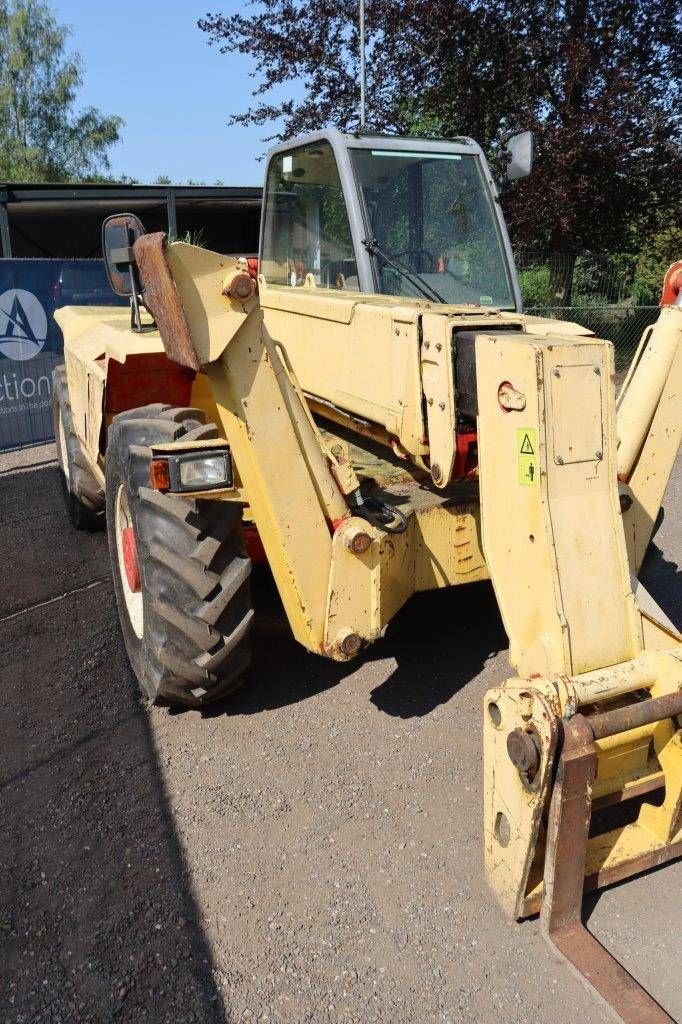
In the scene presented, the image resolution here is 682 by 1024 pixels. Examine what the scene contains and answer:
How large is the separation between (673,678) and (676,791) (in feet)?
1.25

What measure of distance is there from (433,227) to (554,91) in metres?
8.15

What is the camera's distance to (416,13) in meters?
10.9

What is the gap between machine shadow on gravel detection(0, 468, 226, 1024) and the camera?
7.55 ft

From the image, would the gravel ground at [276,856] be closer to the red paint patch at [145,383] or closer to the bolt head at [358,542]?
the bolt head at [358,542]

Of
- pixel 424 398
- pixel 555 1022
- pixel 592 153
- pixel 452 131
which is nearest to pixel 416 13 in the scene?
pixel 452 131

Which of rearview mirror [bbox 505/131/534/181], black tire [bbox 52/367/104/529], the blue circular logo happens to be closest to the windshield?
rearview mirror [bbox 505/131/534/181]

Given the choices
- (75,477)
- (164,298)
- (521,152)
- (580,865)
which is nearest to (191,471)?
(164,298)

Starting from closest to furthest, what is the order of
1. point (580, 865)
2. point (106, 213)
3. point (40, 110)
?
1. point (580, 865)
2. point (106, 213)
3. point (40, 110)

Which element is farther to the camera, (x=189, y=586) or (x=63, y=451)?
(x=63, y=451)

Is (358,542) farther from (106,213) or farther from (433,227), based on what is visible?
(106,213)

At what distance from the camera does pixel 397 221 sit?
4.17 meters

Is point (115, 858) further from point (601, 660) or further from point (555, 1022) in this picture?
point (601, 660)

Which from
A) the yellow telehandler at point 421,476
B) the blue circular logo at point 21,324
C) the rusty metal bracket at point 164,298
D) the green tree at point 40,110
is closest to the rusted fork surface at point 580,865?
the yellow telehandler at point 421,476

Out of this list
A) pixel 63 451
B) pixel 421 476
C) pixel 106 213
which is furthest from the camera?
pixel 106 213
